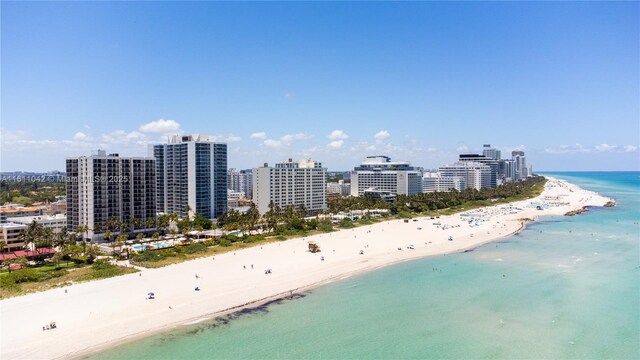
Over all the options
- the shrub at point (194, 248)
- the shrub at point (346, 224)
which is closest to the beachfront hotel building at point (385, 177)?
the shrub at point (346, 224)

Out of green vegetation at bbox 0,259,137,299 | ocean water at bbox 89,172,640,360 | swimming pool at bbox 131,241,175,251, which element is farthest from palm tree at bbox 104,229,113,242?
ocean water at bbox 89,172,640,360

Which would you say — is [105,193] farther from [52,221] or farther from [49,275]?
[49,275]

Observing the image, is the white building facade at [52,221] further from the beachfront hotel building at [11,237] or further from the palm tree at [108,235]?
the palm tree at [108,235]

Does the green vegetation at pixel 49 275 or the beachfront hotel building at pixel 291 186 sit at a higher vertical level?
the beachfront hotel building at pixel 291 186

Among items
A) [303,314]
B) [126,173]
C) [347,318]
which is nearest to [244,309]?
[303,314]

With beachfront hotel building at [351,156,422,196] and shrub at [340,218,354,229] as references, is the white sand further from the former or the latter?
beachfront hotel building at [351,156,422,196]

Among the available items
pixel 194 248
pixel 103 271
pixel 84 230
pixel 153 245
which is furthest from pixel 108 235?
pixel 103 271
